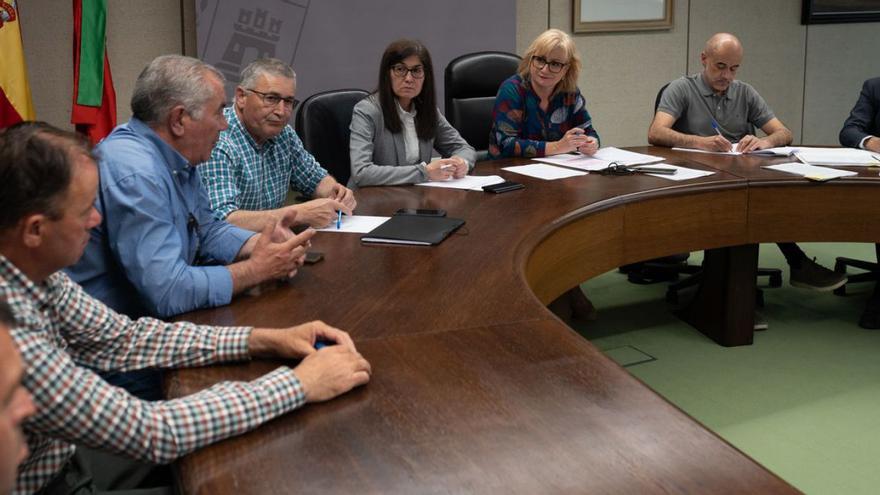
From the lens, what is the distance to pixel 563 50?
341cm

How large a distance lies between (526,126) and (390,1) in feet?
4.17

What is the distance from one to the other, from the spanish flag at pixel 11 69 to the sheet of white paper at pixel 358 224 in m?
1.73

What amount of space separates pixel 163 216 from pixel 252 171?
2.99 ft

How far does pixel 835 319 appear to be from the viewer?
11.5 ft

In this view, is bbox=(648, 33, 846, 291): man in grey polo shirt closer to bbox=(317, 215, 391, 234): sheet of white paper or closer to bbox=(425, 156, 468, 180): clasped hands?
bbox=(425, 156, 468, 180): clasped hands

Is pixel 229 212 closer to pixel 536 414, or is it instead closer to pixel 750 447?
pixel 536 414

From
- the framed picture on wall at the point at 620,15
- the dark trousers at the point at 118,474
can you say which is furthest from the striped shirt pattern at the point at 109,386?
the framed picture on wall at the point at 620,15

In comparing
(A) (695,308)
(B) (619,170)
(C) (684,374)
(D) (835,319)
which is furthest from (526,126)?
(D) (835,319)

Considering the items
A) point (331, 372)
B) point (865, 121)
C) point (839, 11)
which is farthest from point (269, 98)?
point (839, 11)

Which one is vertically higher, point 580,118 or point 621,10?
point 621,10

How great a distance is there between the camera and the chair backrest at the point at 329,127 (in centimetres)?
321

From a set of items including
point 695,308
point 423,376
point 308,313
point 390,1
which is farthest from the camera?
point 390,1

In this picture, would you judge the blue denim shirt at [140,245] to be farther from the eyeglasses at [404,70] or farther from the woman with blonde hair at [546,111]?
the woman with blonde hair at [546,111]

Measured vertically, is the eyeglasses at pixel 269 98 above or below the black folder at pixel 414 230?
above
